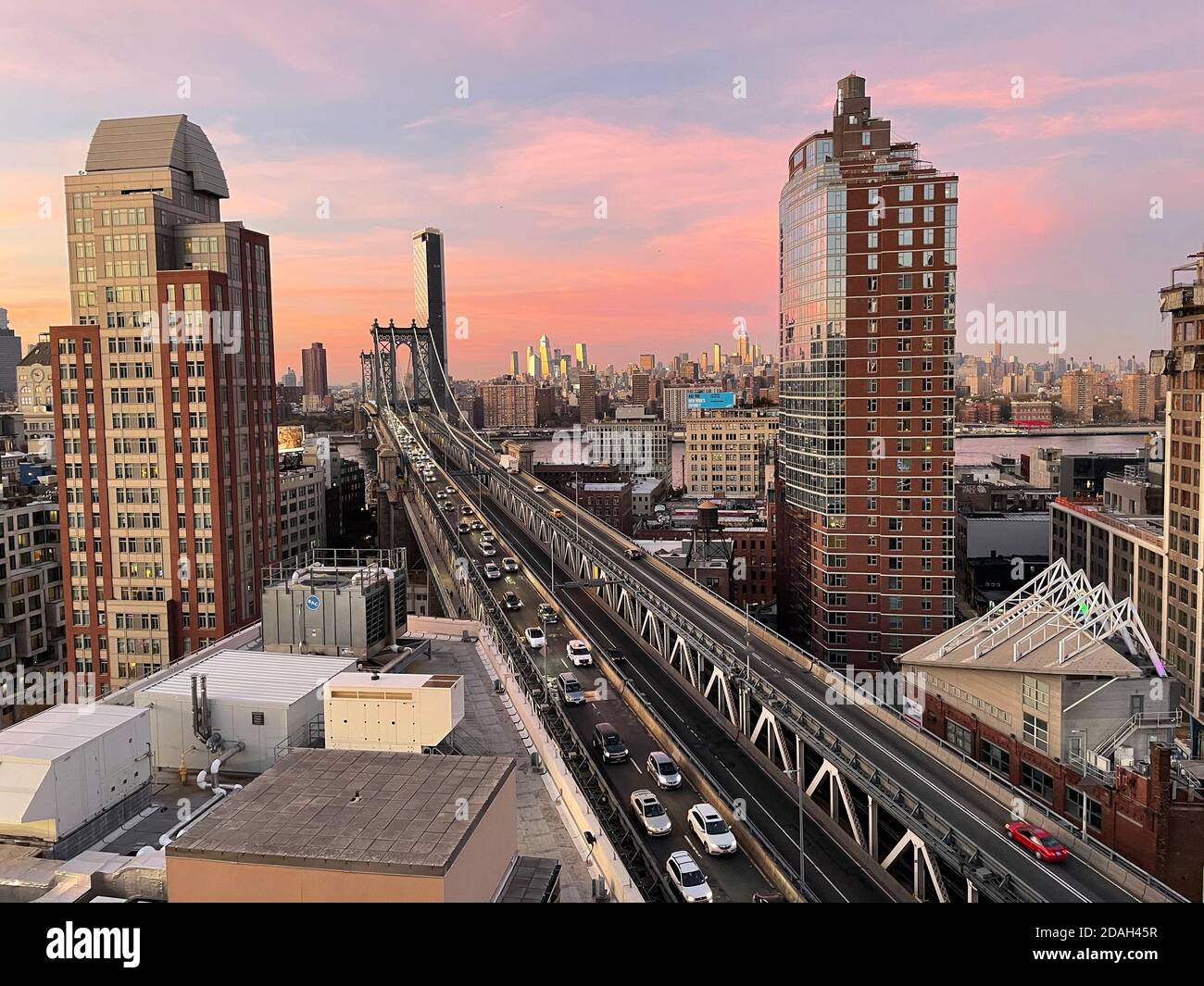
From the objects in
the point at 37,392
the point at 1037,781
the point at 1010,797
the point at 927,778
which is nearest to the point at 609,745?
the point at 927,778

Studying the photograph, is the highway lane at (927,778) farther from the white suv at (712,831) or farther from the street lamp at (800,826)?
the white suv at (712,831)

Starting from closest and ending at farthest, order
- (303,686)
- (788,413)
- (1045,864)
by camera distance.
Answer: (303,686)
(1045,864)
(788,413)

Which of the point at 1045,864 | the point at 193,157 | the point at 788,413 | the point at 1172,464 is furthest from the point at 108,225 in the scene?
the point at 1172,464

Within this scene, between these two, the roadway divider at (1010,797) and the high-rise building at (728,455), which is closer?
the roadway divider at (1010,797)

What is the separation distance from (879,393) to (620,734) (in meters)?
21.2

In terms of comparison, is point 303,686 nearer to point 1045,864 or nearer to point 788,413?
point 1045,864

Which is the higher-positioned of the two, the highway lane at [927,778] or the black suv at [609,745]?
the highway lane at [927,778]

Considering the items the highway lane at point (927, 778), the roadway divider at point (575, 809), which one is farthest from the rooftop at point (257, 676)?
the highway lane at point (927, 778)

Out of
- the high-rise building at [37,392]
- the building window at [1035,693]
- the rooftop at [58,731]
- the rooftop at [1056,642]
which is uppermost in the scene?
the high-rise building at [37,392]

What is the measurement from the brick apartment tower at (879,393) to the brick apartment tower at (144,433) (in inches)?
943

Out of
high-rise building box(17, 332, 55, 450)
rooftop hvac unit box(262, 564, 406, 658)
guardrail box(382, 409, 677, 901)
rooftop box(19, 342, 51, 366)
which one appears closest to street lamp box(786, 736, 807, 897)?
guardrail box(382, 409, 677, 901)

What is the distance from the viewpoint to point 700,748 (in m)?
27.2

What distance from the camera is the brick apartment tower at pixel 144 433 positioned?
3083 cm

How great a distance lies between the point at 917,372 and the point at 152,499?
98.3 feet
